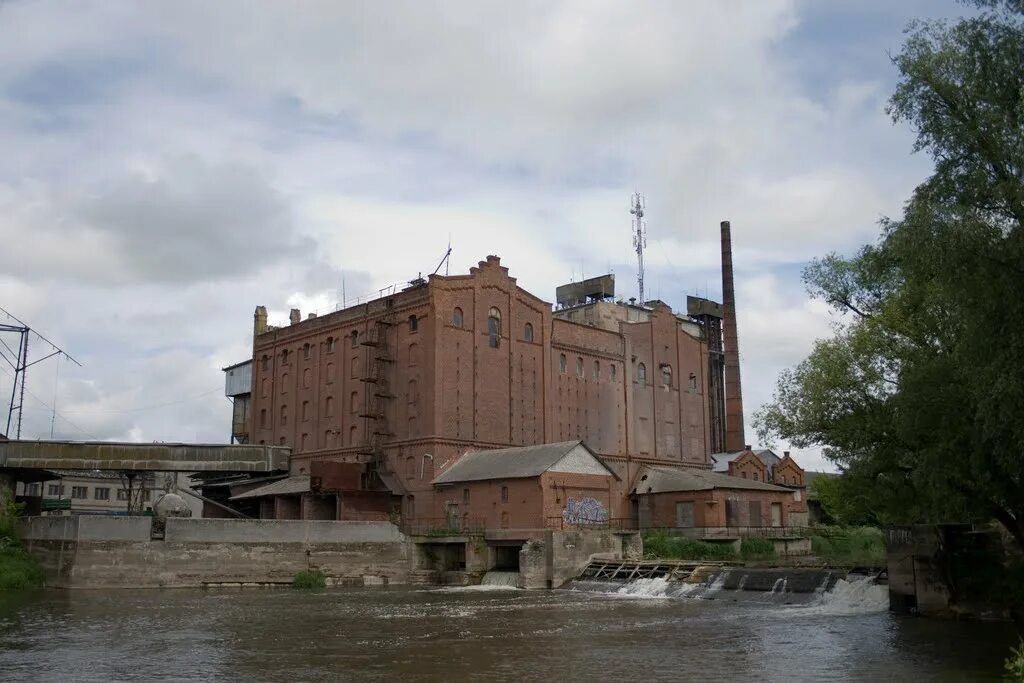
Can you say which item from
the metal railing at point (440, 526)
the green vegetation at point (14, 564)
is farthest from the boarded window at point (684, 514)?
the green vegetation at point (14, 564)

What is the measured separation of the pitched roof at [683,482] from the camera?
55.5 metres

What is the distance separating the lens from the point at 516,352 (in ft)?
193

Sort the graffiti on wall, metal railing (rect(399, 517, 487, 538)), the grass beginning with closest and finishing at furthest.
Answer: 1. the graffiti on wall
2. metal railing (rect(399, 517, 487, 538))
3. the grass

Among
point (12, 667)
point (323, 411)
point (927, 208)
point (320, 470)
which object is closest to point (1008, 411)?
point (927, 208)

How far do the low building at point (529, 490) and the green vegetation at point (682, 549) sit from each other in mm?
2682

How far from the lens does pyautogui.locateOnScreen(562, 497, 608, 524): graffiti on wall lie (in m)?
47.3

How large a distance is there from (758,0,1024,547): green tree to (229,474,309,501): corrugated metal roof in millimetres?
34553

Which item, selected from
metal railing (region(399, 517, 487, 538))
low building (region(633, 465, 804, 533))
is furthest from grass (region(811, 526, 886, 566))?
metal railing (region(399, 517, 487, 538))

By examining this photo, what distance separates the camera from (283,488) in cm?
5491

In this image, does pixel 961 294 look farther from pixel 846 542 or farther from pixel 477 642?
pixel 846 542

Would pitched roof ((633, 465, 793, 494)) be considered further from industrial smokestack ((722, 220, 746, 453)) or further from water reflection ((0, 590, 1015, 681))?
water reflection ((0, 590, 1015, 681))

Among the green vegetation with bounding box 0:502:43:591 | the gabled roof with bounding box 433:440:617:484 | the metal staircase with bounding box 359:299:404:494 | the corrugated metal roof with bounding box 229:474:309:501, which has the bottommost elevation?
the green vegetation with bounding box 0:502:43:591

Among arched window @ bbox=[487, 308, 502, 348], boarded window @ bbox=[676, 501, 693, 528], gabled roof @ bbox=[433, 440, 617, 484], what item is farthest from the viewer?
arched window @ bbox=[487, 308, 502, 348]

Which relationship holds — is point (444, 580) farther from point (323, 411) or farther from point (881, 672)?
point (881, 672)
